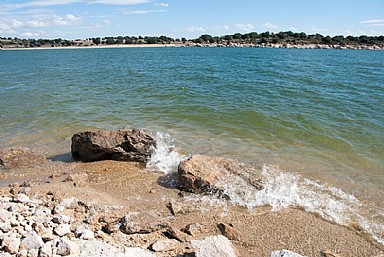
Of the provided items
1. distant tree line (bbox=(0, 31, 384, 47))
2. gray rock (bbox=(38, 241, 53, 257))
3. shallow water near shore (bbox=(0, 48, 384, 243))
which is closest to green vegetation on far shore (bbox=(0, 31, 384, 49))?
distant tree line (bbox=(0, 31, 384, 47))

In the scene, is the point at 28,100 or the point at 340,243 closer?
the point at 340,243

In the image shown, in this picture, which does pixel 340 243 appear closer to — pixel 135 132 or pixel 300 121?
pixel 135 132

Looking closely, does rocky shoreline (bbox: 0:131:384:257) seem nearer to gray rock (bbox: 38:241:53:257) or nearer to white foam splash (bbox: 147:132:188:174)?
gray rock (bbox: 38:241:53:257)

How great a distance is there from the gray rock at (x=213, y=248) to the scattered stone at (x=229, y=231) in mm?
843

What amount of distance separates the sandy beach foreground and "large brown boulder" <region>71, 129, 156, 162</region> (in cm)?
56

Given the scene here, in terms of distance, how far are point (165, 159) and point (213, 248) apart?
5.45 metres

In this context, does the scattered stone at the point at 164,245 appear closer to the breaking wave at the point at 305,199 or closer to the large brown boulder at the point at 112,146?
the breaking wave at the point at 305,199

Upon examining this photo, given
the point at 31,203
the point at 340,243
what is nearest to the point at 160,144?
the point at 31,203

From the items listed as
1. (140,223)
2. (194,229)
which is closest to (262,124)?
(194,229)

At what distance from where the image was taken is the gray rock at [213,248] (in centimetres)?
510

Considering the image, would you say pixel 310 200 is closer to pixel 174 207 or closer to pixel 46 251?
pixel 174 207

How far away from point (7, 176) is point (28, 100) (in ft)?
43.3

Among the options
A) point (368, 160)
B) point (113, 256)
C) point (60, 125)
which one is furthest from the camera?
point (60, 125)

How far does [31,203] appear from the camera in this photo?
7.02 m
